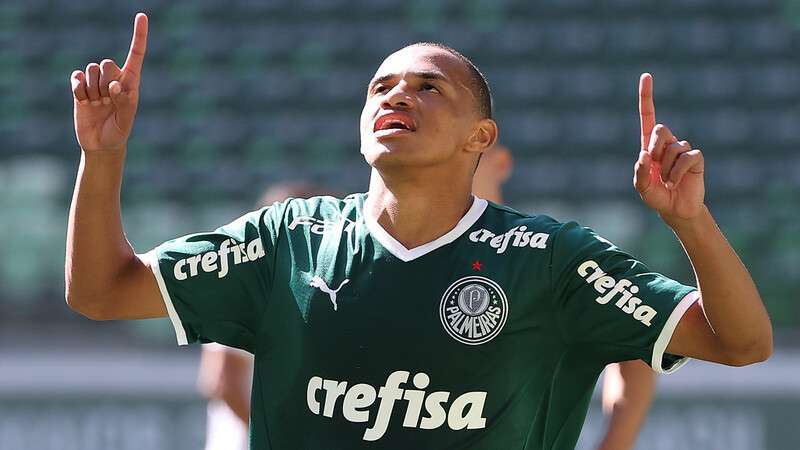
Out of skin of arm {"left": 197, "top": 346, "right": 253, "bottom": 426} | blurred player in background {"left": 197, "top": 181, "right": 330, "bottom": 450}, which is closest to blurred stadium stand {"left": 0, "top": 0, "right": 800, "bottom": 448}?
blurred player in background {"left": 197, "top": 181, "right": 330, "bottom": 450}

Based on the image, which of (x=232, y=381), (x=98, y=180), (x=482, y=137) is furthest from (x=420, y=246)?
(x=232, y=381)

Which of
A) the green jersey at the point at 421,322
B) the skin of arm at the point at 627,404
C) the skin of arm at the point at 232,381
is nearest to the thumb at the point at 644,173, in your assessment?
the green jersey at the point at 421,322

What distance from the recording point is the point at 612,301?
7.79 ft

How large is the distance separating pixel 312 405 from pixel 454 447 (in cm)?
27

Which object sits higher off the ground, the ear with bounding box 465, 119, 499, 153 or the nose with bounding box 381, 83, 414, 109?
the nose with bounding box 381, 83, 414, 109

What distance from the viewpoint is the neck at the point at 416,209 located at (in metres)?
2.54

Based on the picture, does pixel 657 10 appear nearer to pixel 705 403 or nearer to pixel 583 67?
pixel 583 67

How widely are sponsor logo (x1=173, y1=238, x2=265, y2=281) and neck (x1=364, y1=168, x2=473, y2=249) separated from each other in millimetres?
238

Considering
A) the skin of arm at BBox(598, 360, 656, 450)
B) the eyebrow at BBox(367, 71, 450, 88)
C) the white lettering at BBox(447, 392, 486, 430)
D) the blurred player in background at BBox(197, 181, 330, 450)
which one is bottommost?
the blurred player in background at BBox(197, 181, 330, 450)

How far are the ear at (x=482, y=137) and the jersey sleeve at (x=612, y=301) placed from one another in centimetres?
27

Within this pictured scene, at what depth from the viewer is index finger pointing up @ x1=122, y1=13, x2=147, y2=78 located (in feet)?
7.92

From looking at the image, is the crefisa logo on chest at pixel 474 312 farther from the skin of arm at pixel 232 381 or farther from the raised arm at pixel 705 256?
the skin of arm at pixel 232 381

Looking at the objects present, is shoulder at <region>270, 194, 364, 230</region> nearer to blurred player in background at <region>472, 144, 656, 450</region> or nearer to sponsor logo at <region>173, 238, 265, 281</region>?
sponsor logo at <region>173, 238, 265, 281</region>

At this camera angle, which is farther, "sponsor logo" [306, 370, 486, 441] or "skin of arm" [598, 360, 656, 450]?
"skin of arm" [598, 360, 656, 450]
